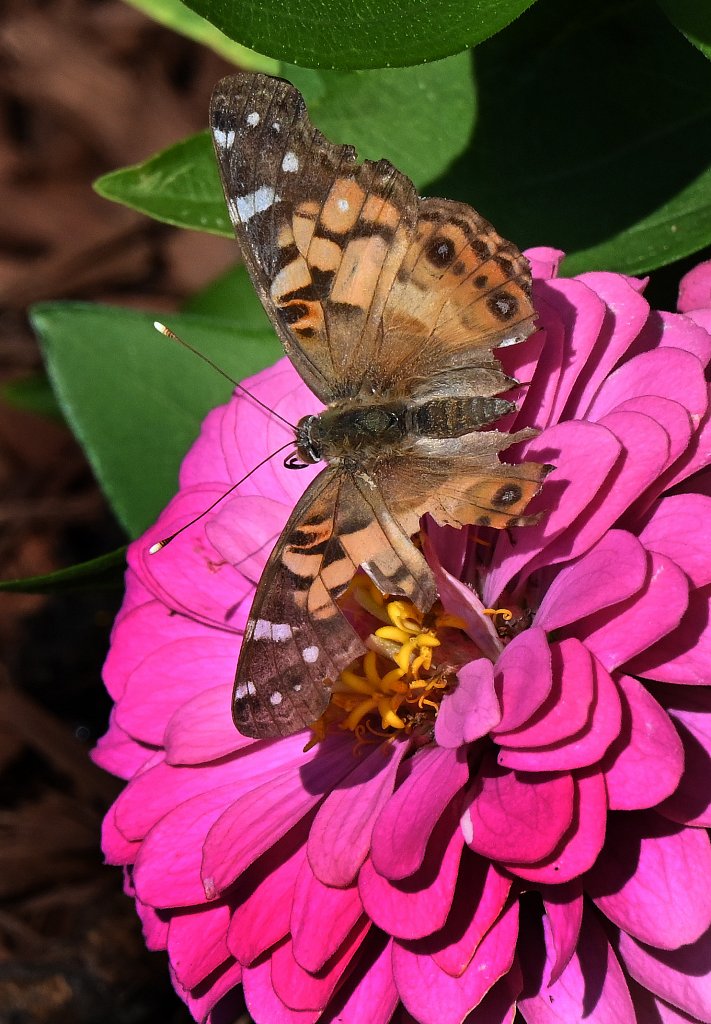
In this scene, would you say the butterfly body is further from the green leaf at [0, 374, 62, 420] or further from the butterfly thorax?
the green leaf at [0, 374, 62, 420]

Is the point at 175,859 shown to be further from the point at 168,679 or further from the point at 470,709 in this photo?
the point at 470,709

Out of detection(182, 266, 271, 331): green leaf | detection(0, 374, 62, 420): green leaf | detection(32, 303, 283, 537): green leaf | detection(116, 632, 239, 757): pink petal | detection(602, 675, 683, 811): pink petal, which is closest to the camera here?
detection(602, 675, 683, 811): pink petal

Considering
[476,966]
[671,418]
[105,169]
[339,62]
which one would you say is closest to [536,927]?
[476,966]

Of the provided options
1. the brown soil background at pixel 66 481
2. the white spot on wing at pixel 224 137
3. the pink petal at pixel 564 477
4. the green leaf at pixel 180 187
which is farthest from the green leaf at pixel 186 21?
the pink petal at pixel 564 477

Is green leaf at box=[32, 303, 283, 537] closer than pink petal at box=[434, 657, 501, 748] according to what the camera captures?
No

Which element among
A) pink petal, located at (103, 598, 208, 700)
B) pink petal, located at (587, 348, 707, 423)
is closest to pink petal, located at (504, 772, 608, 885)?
pink petal, located at (587, 348, 707, 423)

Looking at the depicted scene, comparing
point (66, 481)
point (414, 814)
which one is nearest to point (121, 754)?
point (414, 814)

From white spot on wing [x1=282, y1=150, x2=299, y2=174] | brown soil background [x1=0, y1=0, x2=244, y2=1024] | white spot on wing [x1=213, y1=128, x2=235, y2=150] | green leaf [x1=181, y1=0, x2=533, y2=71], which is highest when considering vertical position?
green leaf [x1=181, y1=0, x2=533, y2=71]
